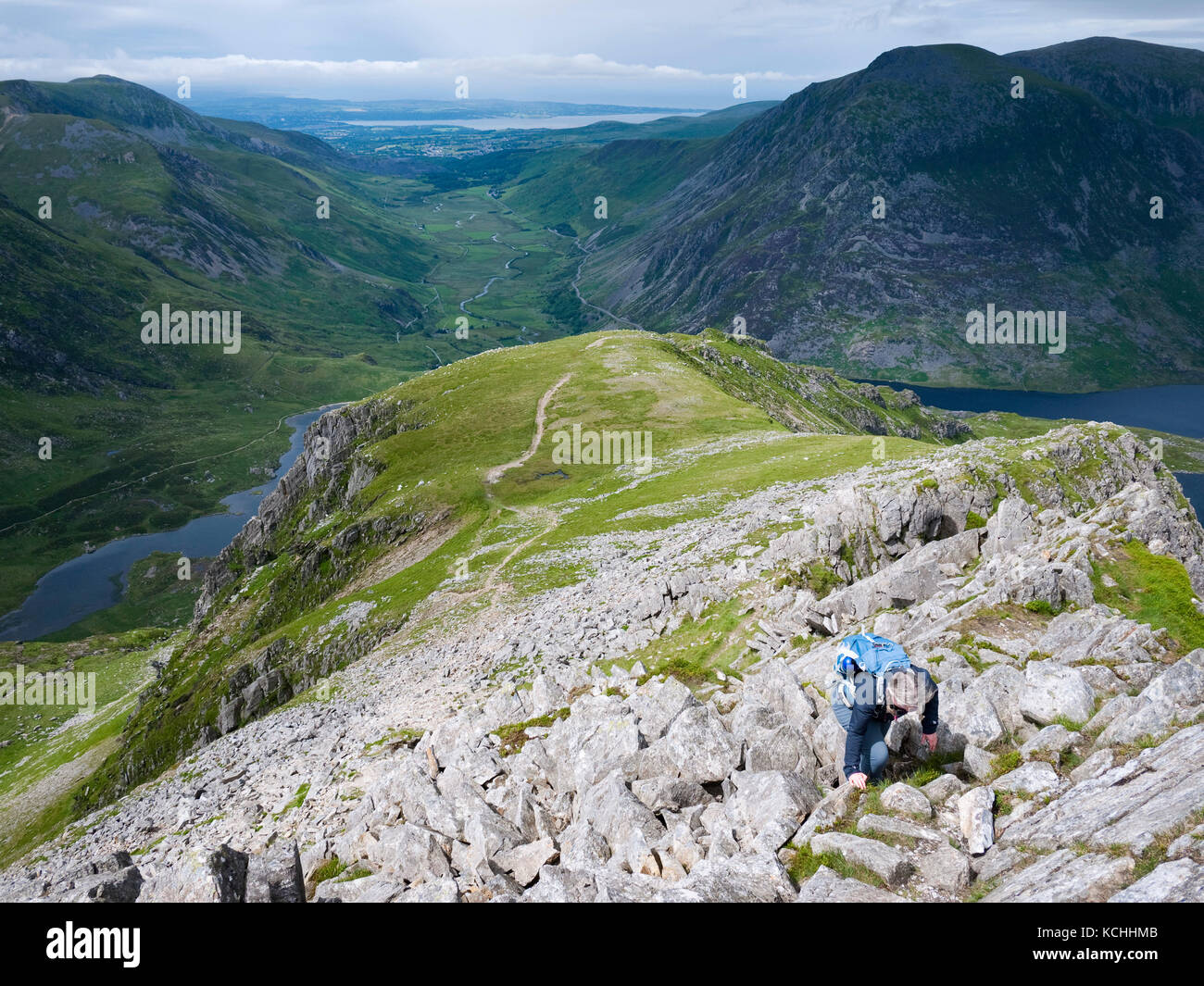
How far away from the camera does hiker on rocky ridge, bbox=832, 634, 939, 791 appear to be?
52.5 ft

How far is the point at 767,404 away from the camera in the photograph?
143500mm

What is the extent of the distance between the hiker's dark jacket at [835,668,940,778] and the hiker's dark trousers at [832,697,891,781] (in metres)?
0.11

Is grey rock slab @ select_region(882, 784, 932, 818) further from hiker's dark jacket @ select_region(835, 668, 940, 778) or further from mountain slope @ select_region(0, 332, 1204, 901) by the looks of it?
hiker's dark jacket @ select_region(835, 668, 940, 778)

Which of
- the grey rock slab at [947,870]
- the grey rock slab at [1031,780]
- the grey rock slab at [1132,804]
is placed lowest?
the grey rock slab at [947,870]

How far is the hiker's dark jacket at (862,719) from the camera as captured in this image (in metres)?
16.0

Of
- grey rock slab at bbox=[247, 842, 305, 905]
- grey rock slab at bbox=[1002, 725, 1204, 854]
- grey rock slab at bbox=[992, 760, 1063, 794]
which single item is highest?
grey rock slab at bbox=[1002, 725, 1204, 854]

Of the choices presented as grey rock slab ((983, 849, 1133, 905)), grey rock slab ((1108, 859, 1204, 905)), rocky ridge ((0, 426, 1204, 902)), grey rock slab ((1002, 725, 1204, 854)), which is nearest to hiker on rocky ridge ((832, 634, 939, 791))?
rocky ridge ((0, 426, 1204, 902))

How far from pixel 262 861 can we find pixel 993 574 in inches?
1070

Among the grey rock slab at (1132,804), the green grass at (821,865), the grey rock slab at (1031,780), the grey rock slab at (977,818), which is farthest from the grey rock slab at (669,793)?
the grey rock slab at (1132,804)

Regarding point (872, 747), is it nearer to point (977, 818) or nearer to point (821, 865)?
point (977, 818)

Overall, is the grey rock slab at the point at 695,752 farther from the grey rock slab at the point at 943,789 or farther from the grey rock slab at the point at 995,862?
the grey rock slab at the point at 995,862
